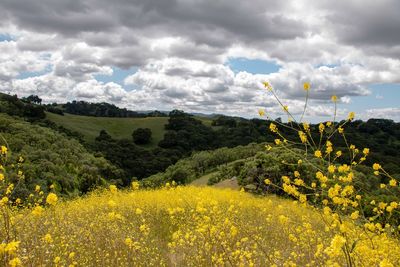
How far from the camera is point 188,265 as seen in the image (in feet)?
21.6

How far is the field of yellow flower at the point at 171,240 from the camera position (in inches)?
210

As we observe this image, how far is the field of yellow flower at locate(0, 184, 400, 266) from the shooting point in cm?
533

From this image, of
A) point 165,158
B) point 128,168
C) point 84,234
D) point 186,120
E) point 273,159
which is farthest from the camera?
point 186,120

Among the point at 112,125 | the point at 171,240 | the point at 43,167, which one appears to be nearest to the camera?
the point at 171,240

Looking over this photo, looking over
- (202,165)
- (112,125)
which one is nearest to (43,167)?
(202,165)

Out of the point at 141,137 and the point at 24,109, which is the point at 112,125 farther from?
the point at 24,109

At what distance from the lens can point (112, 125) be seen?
120438 mm

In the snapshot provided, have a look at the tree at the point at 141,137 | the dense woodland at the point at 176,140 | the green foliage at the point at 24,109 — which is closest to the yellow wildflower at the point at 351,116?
the dense woodland at the point at 176,140

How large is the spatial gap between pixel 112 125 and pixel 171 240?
4492 inches

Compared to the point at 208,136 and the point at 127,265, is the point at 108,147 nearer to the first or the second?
the point at 208,136

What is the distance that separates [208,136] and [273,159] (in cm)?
8354

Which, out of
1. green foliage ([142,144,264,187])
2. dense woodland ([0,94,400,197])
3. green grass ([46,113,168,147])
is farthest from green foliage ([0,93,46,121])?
green foliage ([142,144,264,187])

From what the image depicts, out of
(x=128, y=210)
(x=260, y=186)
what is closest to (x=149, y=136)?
(x=260, y=186)

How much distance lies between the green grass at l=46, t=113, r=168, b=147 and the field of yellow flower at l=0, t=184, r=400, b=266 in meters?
90.3
